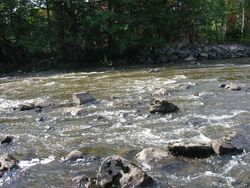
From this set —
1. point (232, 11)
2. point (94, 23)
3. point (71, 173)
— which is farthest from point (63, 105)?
point (232, 11)

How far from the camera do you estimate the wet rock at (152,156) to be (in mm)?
9102

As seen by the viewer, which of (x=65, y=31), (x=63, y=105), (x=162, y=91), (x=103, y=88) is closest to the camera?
(x=63, y=105)

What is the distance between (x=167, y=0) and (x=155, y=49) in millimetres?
3864

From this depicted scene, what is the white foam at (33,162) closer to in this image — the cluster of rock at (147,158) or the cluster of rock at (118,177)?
the cluster of rock at (147,158)

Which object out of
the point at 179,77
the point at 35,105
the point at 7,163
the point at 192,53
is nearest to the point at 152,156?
the point at 7,163

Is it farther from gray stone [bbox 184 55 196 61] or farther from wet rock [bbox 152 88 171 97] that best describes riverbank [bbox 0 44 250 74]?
wet rock [bbox 152 88 171 97]

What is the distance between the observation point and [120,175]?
312 inches

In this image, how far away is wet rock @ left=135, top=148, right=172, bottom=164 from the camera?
9.10m

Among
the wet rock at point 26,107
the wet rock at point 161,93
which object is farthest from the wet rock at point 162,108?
the wet rock at point 26,107

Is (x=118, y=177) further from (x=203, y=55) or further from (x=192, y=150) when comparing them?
(x=203, y=55)

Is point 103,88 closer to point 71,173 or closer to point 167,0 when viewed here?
point 71,173

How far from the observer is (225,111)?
13.1 m

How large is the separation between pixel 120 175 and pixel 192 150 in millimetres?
1920

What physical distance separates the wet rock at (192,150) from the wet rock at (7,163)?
3065mm
